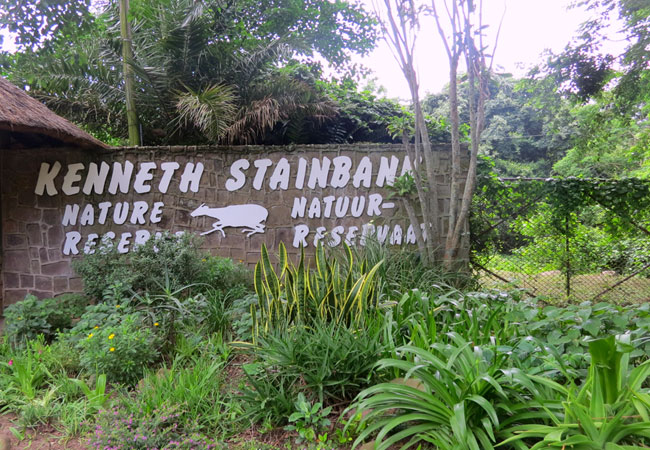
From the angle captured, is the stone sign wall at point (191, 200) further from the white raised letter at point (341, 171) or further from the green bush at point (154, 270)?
the green bush at point (154, 270)

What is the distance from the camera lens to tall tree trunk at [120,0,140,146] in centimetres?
614

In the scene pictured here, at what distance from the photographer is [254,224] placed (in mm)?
5355

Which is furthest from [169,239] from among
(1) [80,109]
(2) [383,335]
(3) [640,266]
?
(3) [640,266]

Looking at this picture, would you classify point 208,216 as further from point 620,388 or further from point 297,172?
point 620,388

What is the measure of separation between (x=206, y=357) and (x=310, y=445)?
3.81 ft

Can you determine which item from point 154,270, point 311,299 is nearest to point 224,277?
point 154,270

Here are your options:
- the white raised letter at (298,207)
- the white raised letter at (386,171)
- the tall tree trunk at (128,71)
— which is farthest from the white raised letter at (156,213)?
the white raised letter at (386,171)

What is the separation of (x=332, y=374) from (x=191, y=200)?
377 cm

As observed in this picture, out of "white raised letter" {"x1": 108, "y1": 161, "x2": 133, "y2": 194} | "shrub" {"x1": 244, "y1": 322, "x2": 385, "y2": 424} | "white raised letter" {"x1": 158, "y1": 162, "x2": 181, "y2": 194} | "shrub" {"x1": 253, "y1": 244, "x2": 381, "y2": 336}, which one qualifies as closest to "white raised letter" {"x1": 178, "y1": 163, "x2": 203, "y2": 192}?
"white raised letter" {"x1": 158, "y1": 162, "x2": 181, "y2": 194}

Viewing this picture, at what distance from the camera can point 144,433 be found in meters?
2.08

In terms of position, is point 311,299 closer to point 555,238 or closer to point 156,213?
point 156,213

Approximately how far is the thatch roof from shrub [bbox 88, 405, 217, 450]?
3.72 m

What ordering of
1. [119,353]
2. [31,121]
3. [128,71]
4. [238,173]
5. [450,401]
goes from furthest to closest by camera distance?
1. [128,71]
2. [238,173]
3. [31,121]
4. [119,353]
5. [450,401]

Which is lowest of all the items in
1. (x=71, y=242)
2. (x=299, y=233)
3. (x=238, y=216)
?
(x=71, y=242)
